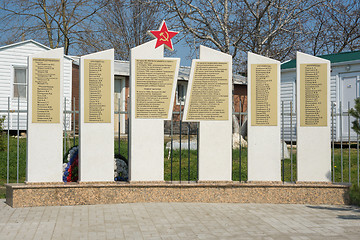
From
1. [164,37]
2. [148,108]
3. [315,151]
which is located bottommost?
[315,151]

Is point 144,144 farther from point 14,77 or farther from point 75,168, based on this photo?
point 14,77

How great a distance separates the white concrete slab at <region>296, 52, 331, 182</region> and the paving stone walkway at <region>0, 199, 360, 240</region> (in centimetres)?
63

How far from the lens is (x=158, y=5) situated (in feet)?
57.6

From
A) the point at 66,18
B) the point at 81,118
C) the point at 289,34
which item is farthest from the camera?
the point at 66,18

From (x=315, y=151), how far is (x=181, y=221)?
313 centimetres

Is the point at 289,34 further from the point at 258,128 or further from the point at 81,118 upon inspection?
the point at 81,118

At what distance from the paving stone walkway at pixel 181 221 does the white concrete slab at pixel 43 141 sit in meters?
0.62

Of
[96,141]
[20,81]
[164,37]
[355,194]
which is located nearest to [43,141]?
[96,141]

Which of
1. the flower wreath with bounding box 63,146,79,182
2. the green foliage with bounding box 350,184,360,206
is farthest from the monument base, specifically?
the flower wreath with bounding box 63,146,79,182

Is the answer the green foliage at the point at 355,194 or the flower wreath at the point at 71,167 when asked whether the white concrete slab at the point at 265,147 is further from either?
the flower wreath at the point at 71,167

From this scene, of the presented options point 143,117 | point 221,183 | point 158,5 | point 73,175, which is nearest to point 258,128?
point 221,183

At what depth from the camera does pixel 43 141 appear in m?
7.96

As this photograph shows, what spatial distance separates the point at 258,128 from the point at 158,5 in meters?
10.4

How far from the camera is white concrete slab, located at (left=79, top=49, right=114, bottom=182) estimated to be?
8.07 metres
